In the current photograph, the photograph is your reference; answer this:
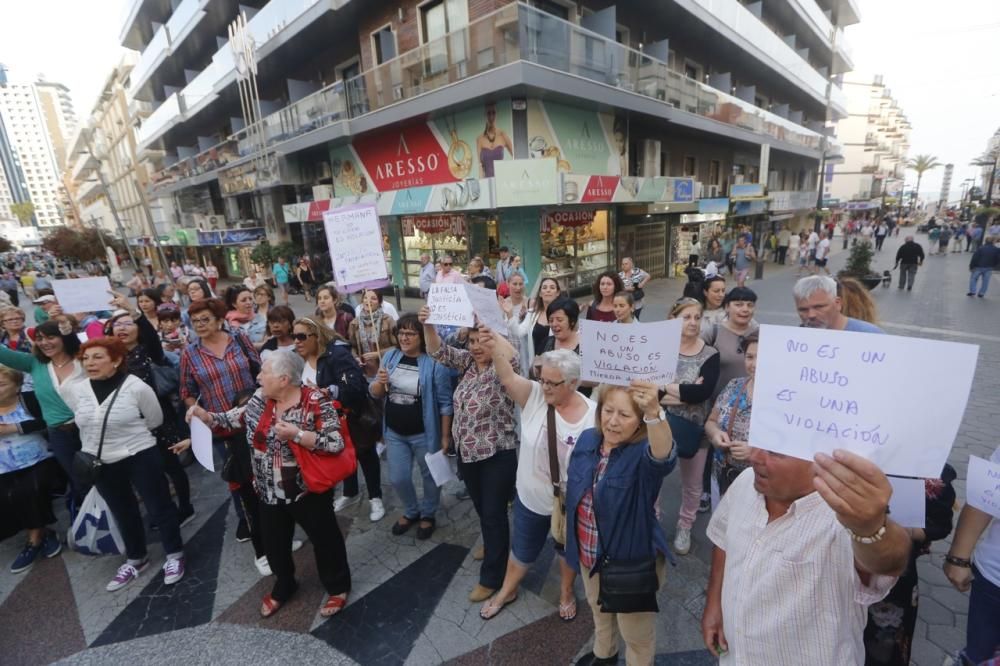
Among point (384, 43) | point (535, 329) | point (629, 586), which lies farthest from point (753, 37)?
point (629, 586)

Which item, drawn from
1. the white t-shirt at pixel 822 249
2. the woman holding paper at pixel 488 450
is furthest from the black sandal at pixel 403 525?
the white t-shirt at pixel 822 249

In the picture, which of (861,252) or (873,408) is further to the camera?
(861,252)

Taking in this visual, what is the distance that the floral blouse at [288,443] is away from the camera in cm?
278

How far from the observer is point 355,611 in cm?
314

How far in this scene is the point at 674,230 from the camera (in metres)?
19.5

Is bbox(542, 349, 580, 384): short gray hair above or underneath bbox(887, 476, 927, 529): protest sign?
above

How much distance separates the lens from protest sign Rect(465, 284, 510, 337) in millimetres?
3053

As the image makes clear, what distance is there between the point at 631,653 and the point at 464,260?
13361 millimetres

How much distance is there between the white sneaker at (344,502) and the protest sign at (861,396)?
404 centimetres

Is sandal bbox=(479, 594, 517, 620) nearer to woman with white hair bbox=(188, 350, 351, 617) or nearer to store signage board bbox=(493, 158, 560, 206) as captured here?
woman with white hair bbox=(188, 350, 351, 617)

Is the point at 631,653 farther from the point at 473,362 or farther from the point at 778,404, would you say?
the point at 473,362

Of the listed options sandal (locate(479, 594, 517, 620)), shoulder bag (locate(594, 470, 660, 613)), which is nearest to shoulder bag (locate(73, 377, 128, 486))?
sandal (locate(479, 594, 517, 620))

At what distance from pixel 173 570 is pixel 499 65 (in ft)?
36.1

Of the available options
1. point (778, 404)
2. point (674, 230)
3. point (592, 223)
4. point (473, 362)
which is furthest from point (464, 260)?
point (778, 404)
